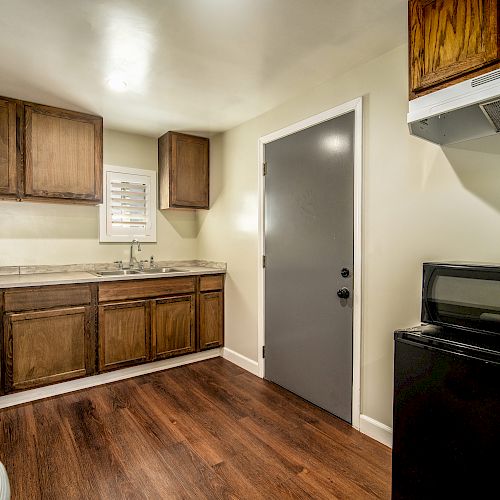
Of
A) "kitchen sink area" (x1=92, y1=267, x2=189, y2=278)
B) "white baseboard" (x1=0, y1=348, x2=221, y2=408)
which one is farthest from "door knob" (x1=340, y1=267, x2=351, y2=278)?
"white baseboard" (x1=0, y1=348, x2=221, y2=408)

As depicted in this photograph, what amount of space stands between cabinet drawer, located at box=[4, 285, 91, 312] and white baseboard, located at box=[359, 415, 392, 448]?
7.58ft

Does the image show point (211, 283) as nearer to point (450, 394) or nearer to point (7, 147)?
point (7, 147)

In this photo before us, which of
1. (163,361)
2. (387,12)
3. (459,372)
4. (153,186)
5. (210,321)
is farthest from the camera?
(153,186)

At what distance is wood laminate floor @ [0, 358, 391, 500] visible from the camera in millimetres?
1746

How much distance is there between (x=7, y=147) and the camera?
273 cm

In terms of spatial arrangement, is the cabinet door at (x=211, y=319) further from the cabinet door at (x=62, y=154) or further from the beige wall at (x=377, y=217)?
the cabinet door at (x=62, y=154)

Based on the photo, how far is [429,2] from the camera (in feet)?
4.83

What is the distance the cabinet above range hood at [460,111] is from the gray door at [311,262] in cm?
72

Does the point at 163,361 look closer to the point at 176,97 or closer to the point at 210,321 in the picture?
the point at 210,321

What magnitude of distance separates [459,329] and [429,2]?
55.6 inches

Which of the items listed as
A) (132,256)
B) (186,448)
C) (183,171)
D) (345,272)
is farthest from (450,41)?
(132,256)

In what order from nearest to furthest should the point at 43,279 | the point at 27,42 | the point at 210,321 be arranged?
the point at 27,42 < the point at 43,279 < the point at 210,321

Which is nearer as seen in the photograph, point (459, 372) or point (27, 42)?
point (459, 372)

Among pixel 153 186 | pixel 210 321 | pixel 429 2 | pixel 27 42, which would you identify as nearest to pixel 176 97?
pixel 27 42
